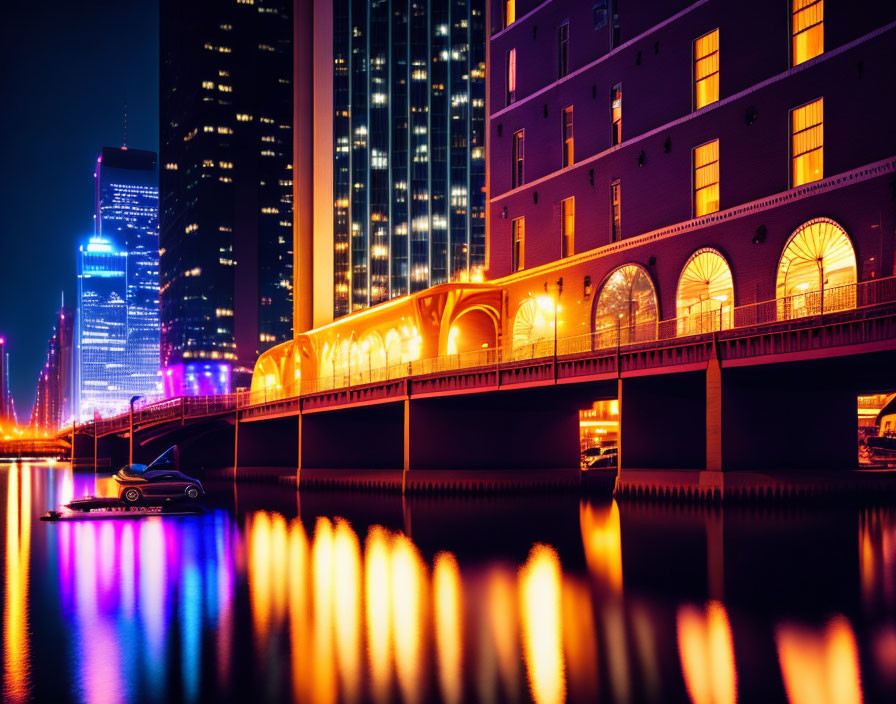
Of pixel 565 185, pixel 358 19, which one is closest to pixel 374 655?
pixel 565 185

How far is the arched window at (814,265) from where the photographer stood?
44312 mm

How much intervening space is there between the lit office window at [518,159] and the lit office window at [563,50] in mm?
5599

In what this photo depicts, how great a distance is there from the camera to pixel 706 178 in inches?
2131

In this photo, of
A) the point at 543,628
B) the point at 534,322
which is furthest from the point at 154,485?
the point at 543,628

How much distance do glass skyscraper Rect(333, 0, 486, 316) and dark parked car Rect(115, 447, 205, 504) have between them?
4980 inches

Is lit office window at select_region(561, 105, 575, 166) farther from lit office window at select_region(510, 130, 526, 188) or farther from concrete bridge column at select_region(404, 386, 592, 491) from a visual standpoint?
concrete bridge column at select_region(404, 386, 592, 491)

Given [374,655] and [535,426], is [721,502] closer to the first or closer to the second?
[535,426]

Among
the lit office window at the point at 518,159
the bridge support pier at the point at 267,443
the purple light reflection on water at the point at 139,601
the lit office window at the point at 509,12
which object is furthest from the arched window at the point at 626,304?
the bridge support pier at the point at 267,443

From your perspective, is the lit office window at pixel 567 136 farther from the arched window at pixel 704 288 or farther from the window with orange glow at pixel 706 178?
the arched window at pixel 704 288

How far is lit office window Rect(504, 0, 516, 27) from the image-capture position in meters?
73.6

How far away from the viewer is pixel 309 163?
15412cm

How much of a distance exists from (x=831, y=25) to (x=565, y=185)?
2222 cm

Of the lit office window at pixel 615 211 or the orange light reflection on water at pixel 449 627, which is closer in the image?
the orange light reflection on water at pixel 449 627

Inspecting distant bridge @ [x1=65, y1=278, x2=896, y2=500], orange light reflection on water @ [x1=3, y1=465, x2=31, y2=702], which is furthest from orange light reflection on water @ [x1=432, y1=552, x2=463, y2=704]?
distant bridge @ [x1=65, y1=278, x2=896, y2=500]
